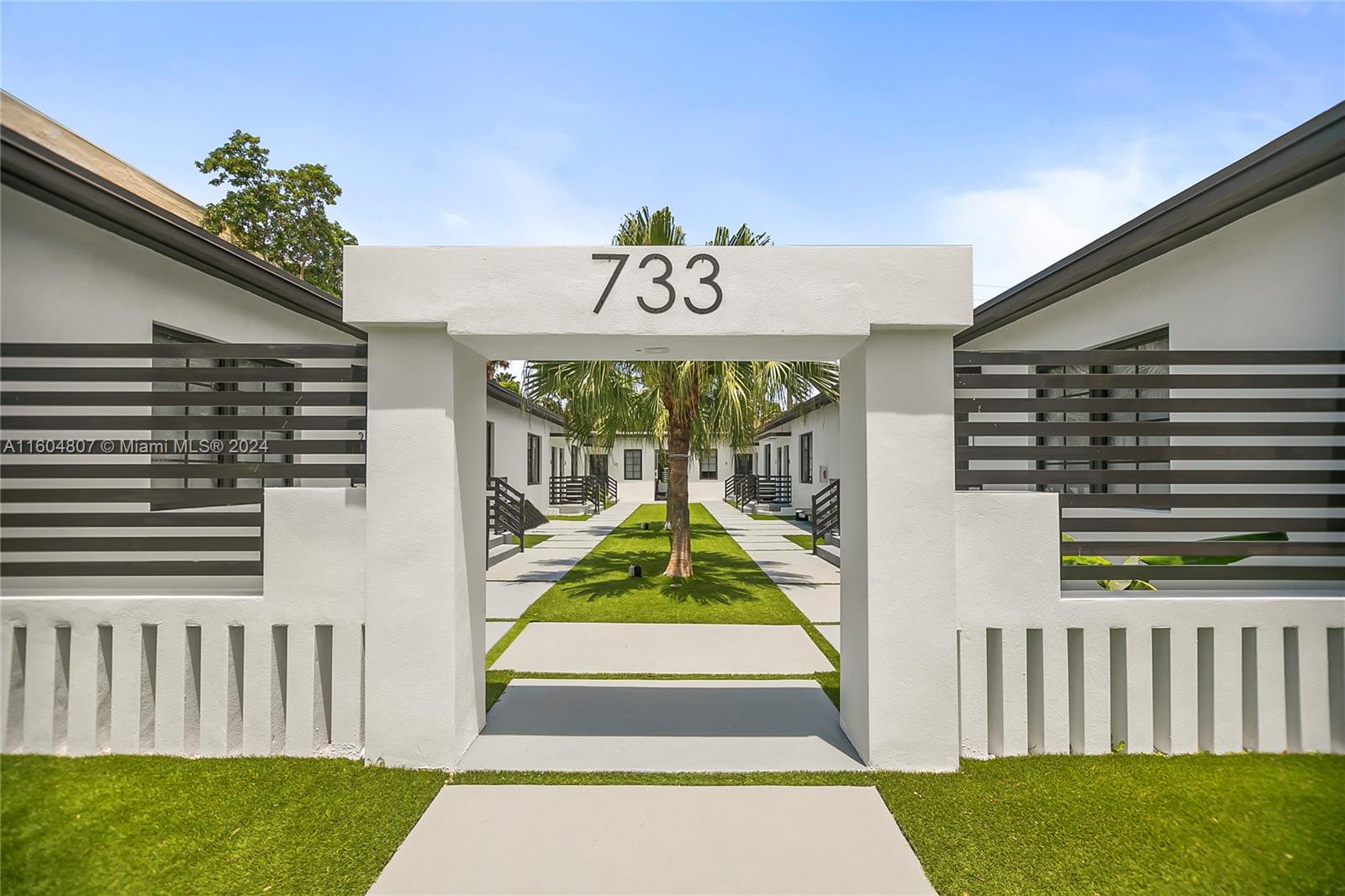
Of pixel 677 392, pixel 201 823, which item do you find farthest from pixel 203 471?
pixel 677 392

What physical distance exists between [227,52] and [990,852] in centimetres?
708

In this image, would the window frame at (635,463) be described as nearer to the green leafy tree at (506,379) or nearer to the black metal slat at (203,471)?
the green leafy tree at (506,379)

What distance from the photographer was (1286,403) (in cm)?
379

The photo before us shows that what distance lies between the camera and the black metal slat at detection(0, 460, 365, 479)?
3600 millimetres

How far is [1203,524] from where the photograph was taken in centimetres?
382

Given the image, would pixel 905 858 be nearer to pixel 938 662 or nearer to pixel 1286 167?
pixel 938 662

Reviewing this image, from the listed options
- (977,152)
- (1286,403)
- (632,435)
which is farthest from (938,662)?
(632,435)

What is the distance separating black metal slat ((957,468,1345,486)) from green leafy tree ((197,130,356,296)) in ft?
69.7

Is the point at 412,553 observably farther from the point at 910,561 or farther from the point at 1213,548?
the point at 1213,548

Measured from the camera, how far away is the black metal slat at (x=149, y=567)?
356 centimetres

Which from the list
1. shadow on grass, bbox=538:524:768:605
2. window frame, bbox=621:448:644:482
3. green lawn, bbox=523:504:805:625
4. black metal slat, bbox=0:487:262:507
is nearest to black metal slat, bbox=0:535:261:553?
black metal slat, bbox=0:487:262:507

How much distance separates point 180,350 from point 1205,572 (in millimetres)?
6843

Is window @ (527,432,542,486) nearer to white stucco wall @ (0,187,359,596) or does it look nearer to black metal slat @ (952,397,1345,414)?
white stucco wall @ (0,187,359,596)

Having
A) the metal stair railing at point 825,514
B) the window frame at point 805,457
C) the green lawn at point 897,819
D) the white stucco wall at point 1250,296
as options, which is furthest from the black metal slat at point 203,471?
the window frame at point 805,457
